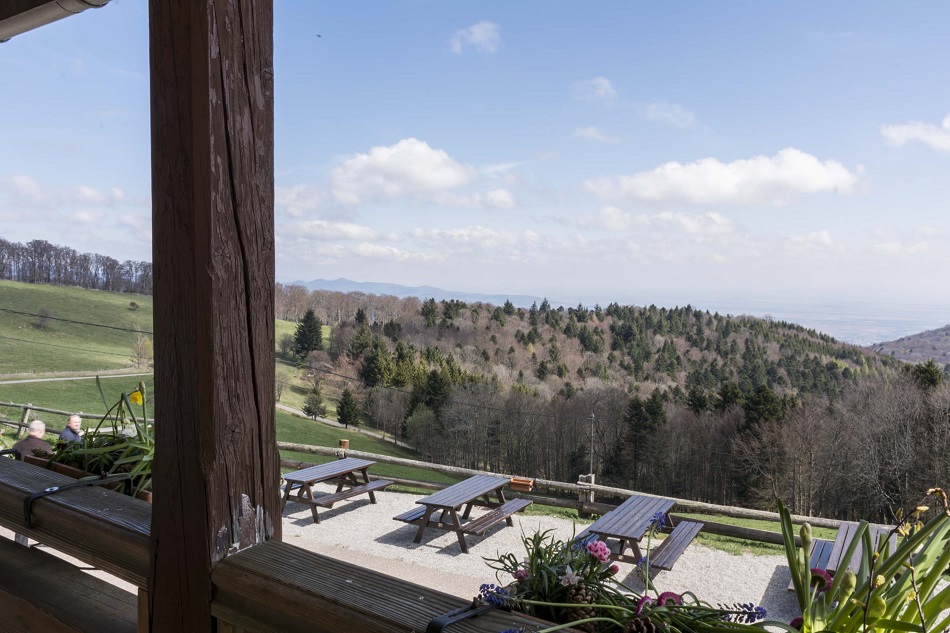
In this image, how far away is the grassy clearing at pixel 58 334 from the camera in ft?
32.6

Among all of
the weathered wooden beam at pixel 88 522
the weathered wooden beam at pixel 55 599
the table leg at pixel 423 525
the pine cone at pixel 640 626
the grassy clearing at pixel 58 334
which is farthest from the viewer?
the grassy clearing at pixel 58 334

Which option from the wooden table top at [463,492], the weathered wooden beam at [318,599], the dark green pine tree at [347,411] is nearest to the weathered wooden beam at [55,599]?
the weathered wooden beam at [318,599]

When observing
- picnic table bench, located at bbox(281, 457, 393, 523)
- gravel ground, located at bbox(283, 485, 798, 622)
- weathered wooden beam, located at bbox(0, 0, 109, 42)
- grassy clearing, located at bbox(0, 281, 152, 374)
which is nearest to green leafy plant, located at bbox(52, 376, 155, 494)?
weathered wooden beam, located at bbox(0, 0, 109, 42)

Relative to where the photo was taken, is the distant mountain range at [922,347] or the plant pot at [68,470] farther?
the distant mountain range at [922,347]

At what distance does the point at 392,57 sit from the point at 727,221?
198 feet

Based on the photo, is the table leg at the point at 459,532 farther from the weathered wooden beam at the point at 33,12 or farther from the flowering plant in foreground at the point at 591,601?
the flowering plant in foreground at the point at 591,601

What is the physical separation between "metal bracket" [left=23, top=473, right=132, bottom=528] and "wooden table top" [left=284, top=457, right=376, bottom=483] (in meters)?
6.30

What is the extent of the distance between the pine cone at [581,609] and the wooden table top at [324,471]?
7.08 metres

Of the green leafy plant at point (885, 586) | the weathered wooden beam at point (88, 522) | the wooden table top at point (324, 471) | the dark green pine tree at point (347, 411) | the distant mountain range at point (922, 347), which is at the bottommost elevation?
the dark green pine tree at point (347, 411)

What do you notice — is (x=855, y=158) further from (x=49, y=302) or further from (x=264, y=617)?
(x=264, y=617)

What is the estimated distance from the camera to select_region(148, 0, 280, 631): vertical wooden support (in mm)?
937

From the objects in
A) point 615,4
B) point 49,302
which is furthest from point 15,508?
point 615,4

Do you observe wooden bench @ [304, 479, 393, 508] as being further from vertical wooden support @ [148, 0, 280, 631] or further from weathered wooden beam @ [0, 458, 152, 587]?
vertical wooden support @ [148, 0, 280, 631]

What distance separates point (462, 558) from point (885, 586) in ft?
21.3
